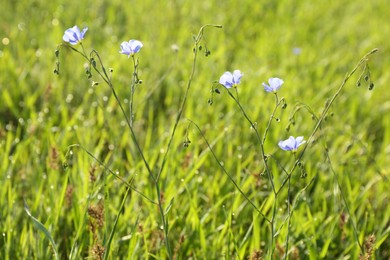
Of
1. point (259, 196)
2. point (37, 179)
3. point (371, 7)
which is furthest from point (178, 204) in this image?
point (371, 7)

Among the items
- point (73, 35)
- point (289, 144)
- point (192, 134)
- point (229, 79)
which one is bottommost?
point (289, 144)

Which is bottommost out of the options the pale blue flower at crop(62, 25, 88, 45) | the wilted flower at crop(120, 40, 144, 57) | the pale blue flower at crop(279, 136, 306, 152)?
the pale blue flower at crop(279, 136, 306, 152)

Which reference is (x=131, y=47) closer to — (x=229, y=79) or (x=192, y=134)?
(x=229, y=79)

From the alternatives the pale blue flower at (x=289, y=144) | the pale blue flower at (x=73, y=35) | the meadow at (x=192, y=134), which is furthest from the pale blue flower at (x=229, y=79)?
the pale blue flower at (x=73, y=35)

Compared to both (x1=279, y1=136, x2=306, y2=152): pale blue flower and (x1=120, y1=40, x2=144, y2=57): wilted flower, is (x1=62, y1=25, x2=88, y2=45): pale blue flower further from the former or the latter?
(x1=279, y1=136, x2=306, y2=152): pale blue flower

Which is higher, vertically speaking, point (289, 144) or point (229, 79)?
point (229, 79)

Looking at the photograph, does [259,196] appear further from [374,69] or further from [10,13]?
[10,13]

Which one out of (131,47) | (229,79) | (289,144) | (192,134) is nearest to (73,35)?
(131,47)

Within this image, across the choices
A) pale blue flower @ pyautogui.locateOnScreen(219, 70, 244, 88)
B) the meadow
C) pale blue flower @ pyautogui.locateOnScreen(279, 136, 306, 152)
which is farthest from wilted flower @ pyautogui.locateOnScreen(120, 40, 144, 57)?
pale blue flower @ pyautogui.locateOnScreen(279, 136, 306, 152)
